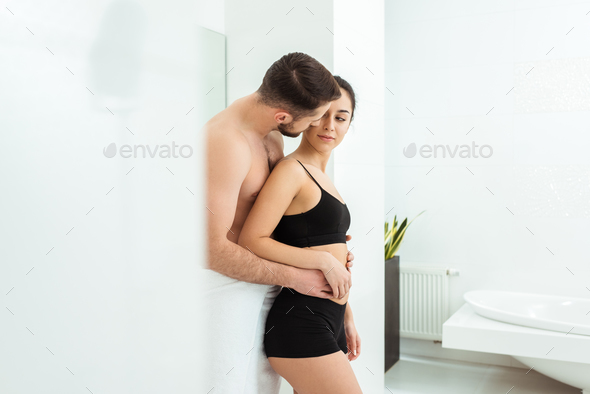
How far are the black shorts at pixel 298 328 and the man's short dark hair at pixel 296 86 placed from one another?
14.8 inches

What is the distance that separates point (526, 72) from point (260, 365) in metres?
2.09

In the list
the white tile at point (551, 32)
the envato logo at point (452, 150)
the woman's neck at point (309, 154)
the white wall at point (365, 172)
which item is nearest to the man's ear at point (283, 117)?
the woman's neck at point (309, 154)

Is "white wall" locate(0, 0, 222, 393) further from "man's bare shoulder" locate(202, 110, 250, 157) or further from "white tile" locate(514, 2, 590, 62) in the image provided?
"white tile" locate(514, 2, 590, 62)

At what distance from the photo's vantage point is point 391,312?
2.43 m

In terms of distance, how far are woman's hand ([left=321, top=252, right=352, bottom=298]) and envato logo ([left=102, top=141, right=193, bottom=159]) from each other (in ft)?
1.98

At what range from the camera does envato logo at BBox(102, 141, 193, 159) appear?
0.33 meters

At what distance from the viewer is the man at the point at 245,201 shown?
2.65 ft

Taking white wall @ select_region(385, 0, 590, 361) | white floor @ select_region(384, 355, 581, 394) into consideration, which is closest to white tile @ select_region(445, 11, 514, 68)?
white wall @ select_region(385, 0, 590, 361)

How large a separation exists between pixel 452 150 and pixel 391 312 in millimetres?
909

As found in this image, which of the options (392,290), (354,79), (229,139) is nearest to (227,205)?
(229,139)

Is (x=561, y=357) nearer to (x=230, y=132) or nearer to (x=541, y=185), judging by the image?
(x=541, y=185)

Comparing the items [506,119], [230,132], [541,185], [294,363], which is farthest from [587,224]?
[230,132]

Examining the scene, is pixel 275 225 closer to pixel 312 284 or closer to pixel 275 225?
pixel 275 225

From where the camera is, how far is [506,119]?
2.42 m
